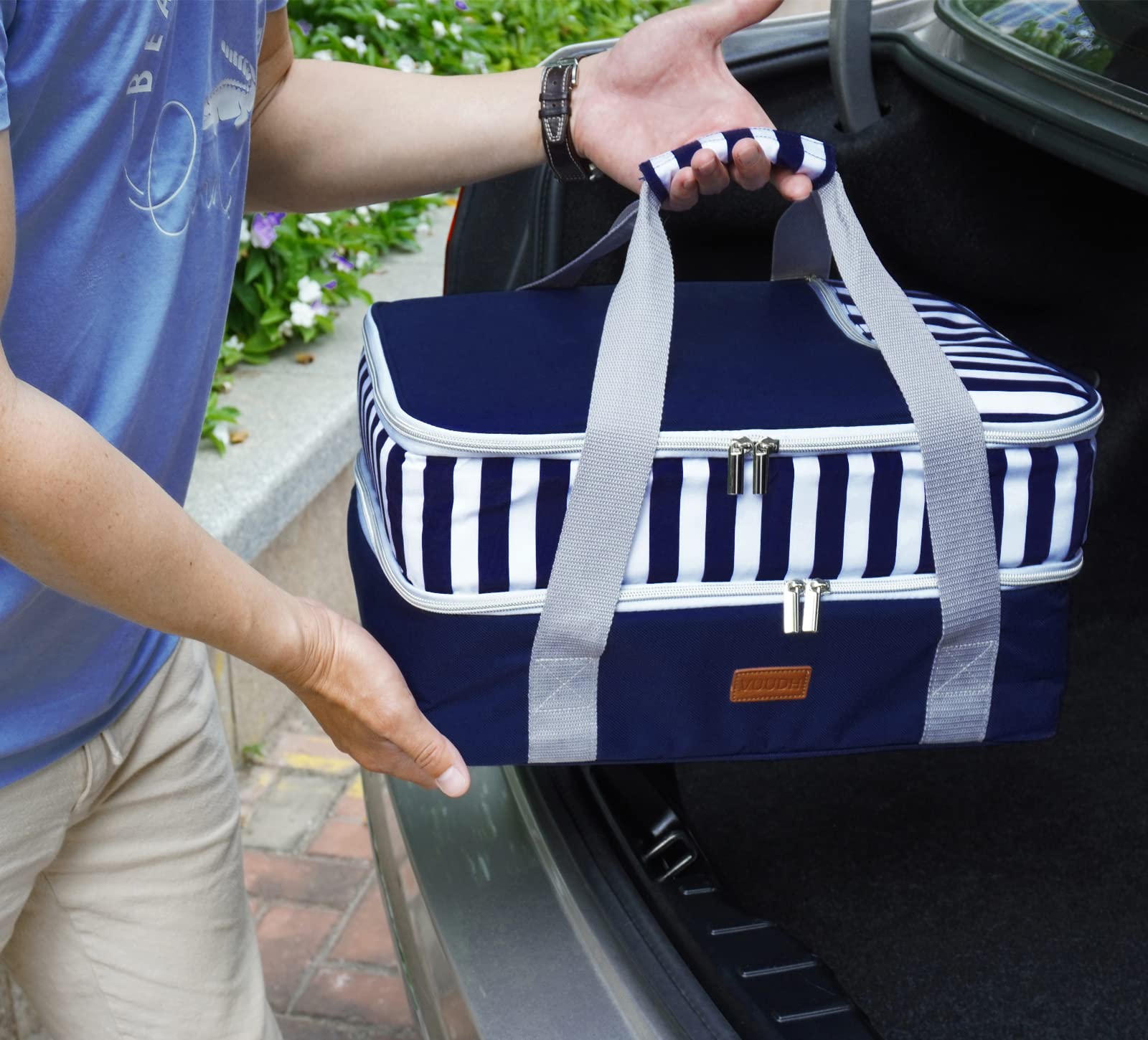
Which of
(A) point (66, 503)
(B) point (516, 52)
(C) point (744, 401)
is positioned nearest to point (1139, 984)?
(C) point (744, 401)

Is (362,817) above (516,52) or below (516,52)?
below

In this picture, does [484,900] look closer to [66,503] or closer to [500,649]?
[500,649]

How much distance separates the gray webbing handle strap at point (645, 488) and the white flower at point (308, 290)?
2.03 m

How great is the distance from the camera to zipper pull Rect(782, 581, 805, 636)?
1.10 metres

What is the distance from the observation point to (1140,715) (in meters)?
1.92

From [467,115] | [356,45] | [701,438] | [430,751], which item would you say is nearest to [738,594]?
[701,438]

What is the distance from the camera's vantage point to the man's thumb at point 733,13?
129cm

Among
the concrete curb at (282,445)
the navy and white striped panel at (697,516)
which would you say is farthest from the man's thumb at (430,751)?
the concrete curb at (282,445)

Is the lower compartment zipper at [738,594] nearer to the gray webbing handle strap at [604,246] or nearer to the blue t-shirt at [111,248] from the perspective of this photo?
the blue t-shirt at [111,248]

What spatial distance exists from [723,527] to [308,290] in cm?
220

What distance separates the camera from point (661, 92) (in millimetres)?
1357

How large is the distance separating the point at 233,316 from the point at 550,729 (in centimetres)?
228

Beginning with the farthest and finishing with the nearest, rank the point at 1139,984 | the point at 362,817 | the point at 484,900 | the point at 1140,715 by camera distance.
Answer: the point at 362,817
the point at 1140,715
the point at 1139,984
the point at 484,900

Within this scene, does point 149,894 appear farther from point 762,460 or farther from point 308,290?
point 308,290
